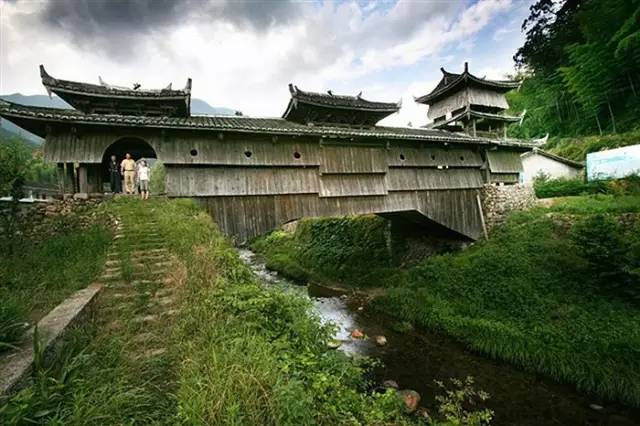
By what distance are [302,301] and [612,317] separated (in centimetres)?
902

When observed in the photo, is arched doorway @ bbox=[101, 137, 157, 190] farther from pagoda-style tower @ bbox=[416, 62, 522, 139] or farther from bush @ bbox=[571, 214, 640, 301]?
pagoda-style tower @ bbox=[416, 62, 522, 139]

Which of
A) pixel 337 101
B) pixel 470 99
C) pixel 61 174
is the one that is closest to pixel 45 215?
pixel 61 174

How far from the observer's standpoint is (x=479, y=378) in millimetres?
7660

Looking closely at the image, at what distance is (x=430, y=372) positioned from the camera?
8047mm

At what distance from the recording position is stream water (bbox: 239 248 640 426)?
6.20 meters

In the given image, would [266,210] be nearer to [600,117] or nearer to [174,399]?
[174,399]

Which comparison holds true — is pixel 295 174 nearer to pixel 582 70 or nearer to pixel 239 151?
pixel 239 151

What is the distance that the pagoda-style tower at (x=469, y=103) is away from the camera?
15703mm

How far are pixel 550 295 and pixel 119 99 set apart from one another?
17.0m

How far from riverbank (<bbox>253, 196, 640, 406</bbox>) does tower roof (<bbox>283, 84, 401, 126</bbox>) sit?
308 inches

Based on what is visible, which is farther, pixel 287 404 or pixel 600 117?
pixel 600 117

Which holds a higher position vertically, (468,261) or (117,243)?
(117,243)

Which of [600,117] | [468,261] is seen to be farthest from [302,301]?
[600,117]

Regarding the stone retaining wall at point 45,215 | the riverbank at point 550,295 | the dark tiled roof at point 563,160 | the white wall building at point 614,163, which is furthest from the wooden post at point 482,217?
the stone retaining wall at point 45,215
